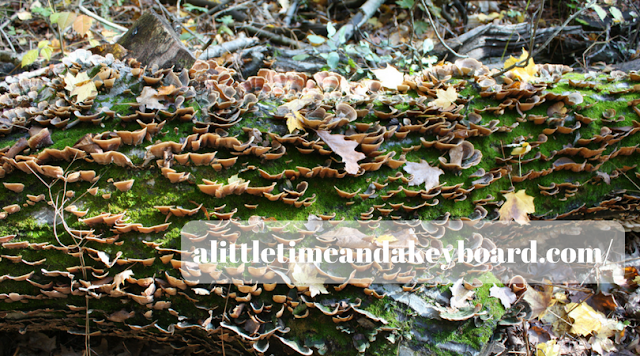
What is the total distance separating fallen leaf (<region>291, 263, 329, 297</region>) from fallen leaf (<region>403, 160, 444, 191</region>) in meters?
1.48

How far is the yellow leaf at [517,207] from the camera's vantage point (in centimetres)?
440

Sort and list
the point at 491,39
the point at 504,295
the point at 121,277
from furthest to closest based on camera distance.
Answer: the point at 491,39 → the point at 504,295 → the point at 121,277

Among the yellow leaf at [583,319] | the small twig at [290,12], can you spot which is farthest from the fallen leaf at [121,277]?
the small twig at [290,12]

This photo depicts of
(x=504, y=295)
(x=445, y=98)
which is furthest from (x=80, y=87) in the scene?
(x=504, y=295)

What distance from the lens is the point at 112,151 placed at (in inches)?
139

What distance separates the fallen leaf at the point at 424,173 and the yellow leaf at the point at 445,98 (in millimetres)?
765

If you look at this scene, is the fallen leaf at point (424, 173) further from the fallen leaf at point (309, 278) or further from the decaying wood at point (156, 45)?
the decaying wood at point (156, 45)

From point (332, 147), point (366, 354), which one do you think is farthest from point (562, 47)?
point (366, 354)

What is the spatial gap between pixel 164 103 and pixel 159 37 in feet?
7.27

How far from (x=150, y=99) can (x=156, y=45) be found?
216 centimetres

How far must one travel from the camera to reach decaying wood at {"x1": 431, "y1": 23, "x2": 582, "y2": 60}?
7.62 meters

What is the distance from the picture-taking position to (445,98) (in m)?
4.47

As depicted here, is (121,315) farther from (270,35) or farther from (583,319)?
(270,35)

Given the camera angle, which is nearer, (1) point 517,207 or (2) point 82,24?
(1) point 517,207
